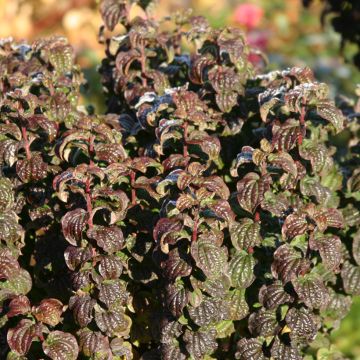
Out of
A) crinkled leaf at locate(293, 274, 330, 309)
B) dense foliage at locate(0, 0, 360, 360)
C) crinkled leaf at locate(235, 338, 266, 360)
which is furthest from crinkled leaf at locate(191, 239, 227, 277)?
crinkled leaf at locate(235, 338, 266, 360)

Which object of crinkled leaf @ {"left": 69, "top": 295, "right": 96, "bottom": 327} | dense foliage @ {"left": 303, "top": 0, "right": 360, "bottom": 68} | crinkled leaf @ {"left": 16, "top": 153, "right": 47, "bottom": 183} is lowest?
crinkled leaf @ {"left": 69, "top": 295, "right": 96, "bottom": 327}

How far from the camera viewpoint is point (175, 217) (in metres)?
2.23

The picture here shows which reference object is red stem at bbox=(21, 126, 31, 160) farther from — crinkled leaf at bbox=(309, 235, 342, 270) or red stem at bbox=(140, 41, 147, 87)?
crinkled leaf at bbox=(309, 235, 342, 270)

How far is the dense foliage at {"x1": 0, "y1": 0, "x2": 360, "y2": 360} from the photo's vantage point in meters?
2.31

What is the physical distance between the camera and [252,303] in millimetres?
2621

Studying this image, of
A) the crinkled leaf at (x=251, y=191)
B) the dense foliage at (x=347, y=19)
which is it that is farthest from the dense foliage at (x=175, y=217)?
the dense foliage at (x=347, y=19)

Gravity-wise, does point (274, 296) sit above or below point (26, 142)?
below

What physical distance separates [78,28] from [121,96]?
5.39 metres

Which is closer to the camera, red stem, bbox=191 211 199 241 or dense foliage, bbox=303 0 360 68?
red stem, bbox=191 211 199 241

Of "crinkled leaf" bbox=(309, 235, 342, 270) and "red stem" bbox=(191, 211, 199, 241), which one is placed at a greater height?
"crinkled leaf" bbox=(309, 235, 342, 270)

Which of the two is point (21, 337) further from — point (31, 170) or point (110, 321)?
point (31, 170)

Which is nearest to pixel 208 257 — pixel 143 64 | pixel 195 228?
pixel 195 228

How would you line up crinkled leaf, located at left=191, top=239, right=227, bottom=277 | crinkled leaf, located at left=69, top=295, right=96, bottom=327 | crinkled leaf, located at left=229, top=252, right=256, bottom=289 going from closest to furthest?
crinkled leaf, located at left=191, top=239, right=227, bottom=277 → crinkled leaf, located at left=69, top=295, right=96, bottom=327 → crinkled leaf, located at left=229, top=252, right=256, bottom=289

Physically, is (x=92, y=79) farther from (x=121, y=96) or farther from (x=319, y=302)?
(x=319, y=302)
